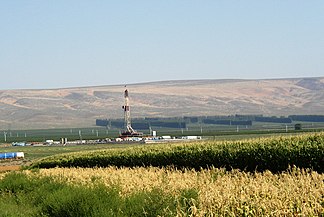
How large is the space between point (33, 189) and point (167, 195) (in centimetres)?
1617

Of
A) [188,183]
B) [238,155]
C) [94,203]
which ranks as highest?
[188,183]

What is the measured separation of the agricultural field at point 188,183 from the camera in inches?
604

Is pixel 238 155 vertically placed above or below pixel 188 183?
below

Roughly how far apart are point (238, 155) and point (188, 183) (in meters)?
14.7

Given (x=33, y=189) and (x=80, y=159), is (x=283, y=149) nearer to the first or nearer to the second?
(x=33, y=189)

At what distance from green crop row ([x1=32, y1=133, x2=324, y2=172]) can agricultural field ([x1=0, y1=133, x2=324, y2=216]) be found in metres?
0.05

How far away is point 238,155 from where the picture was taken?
38812mm

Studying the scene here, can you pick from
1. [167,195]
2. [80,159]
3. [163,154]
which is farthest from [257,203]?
[80,159]

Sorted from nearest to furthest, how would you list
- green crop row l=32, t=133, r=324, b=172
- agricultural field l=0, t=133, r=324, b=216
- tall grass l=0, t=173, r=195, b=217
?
agricultural field l=0, t=133, r=324, b=216 → tall grass l=0, t=173, r=195, b=217 → green crop row l=32, t=133, r=324, b=172

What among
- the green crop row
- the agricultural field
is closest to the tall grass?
the agricultural field

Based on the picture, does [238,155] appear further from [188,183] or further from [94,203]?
[94,203]

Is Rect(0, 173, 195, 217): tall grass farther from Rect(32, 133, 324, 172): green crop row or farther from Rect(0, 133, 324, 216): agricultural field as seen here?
Rect(32, 133, 324, 172): green crop row

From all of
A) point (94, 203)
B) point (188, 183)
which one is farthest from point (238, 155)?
point (94, 203)

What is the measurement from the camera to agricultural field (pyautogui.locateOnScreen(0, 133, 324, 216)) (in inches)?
604
